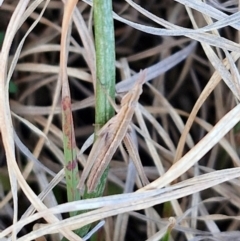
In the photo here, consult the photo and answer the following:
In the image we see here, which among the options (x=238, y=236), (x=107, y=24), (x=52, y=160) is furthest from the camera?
(x=52, y=160)

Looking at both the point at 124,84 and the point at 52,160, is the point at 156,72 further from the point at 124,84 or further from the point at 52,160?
the point at 52,160

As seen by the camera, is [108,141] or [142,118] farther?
[142,118]

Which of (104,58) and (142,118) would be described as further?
(142,118)

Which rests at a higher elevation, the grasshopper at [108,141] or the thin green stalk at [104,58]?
the thin green stalk at [104,58]

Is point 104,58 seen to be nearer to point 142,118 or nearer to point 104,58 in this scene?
point 104,58

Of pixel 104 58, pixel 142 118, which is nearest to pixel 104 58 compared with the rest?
pixel 104 58

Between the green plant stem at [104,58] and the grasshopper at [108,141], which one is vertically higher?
the green plant stem at [104,58]

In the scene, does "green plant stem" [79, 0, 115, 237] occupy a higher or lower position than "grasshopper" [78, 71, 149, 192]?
higher

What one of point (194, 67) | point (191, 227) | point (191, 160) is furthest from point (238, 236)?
point (194, 67)
